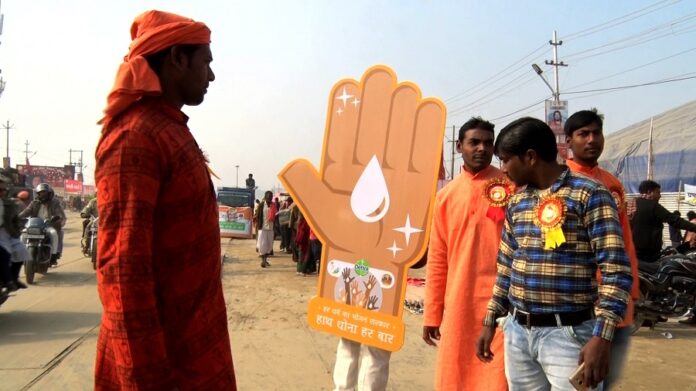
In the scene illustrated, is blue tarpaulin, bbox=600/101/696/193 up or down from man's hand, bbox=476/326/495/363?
up

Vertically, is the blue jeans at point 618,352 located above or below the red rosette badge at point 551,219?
below

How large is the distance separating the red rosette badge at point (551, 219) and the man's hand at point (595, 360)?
388 millimetres

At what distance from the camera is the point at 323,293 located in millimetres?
3645

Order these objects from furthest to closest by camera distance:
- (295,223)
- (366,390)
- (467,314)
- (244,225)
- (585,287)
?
(244,225) < (295,223) < (366,390) < (467,314) < (585,287)

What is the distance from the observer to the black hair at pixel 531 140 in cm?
222

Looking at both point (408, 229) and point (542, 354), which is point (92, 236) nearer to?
point (408, 229)

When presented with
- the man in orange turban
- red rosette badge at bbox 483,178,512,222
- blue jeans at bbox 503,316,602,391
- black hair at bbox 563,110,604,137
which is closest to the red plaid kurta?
the man in orange turban

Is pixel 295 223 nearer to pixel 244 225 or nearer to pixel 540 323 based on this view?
pixel 244 225

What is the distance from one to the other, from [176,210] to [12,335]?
4995 millimetres

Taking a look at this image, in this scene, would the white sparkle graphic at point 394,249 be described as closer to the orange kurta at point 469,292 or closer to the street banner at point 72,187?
the orange kurta at point 469,292

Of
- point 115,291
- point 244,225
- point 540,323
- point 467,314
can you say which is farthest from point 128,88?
point 244,225

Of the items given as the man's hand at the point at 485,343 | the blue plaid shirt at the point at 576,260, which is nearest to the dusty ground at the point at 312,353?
the man's hand at the point at 485,343

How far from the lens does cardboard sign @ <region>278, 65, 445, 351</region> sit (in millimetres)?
3420

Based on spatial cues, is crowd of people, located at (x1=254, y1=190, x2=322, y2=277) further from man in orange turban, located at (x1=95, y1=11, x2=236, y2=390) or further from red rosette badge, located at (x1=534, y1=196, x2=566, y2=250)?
man in orange turban, located at (x1=95, y1=11, x2=236, y2=390)
